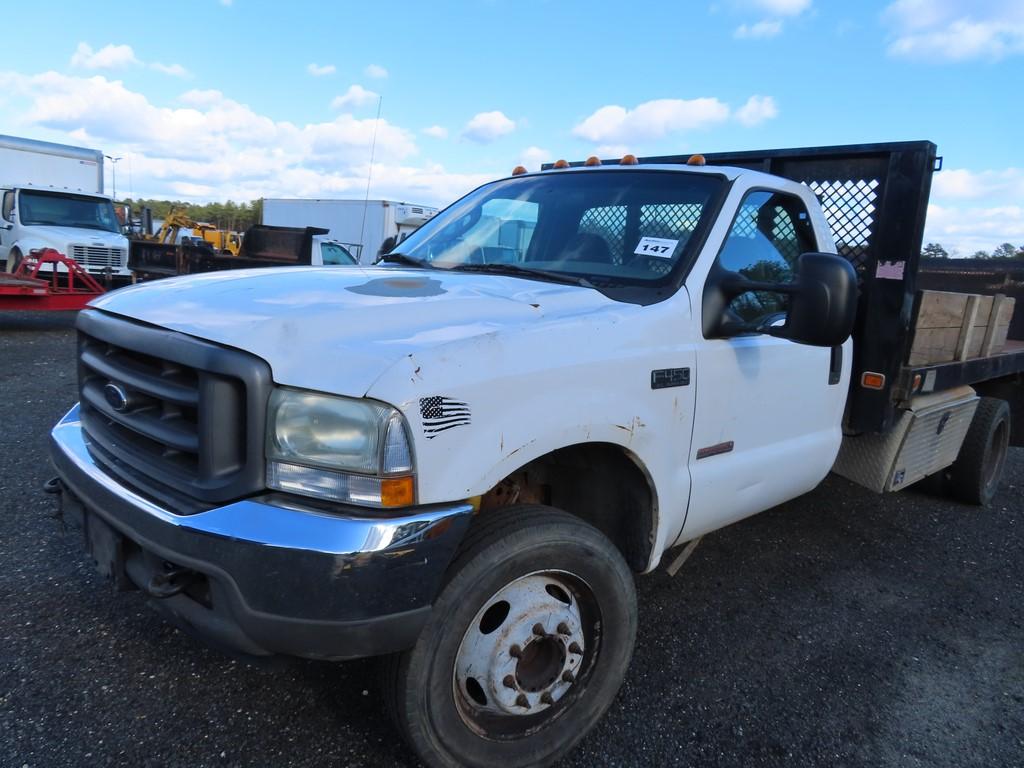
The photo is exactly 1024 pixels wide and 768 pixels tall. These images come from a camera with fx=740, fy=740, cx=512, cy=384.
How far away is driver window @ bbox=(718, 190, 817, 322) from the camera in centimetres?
302

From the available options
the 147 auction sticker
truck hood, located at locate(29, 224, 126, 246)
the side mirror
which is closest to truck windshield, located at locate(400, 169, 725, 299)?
the 147 auction sticker

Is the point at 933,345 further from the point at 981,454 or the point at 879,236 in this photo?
the point at 981,454

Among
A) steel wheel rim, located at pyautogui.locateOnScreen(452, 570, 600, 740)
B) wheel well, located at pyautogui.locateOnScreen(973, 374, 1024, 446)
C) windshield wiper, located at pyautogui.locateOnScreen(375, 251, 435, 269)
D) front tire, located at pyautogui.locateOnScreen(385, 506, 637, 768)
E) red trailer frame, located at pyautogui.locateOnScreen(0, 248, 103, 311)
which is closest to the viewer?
front tire, located at pyautogui.locateOnScreen(385, 506, 637, 768)

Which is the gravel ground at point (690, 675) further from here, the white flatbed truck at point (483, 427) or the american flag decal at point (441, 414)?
the american flag decal at point (441, 414)

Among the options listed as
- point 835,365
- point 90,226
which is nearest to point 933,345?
point 835,365

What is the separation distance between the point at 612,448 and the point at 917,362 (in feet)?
7.74

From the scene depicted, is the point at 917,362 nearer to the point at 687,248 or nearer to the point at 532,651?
the point at 687,248

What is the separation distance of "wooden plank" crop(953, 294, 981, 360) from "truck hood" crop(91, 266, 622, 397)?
2998 mm

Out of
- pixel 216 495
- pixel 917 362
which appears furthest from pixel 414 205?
pixel 216 495

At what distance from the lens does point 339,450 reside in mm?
1871

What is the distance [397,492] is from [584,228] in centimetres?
174

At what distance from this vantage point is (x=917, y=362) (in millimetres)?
3973

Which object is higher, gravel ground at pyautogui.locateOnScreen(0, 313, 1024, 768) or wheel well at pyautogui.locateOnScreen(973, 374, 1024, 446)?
wheel well at pyautogui.locateOnScreen(973, 374, 1024, 446)

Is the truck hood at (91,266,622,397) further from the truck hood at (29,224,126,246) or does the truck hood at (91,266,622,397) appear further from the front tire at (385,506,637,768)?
the truck hood at (29,224,126,246)
